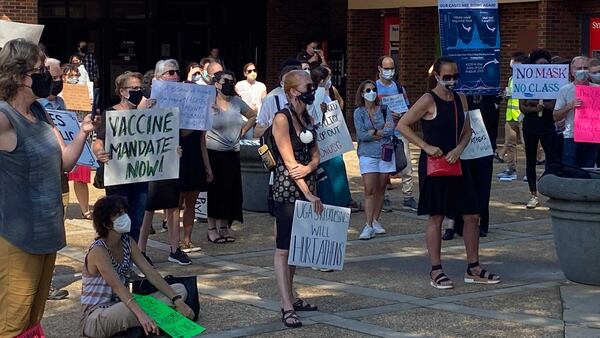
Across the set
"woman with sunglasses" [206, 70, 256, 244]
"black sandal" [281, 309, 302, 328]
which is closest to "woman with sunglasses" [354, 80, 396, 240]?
"woman with sunglasses" [206, 70, 256, 244]

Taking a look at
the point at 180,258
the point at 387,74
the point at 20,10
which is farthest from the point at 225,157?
the point at 20,10

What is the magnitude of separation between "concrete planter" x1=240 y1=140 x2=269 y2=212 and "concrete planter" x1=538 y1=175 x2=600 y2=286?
15.6 ft

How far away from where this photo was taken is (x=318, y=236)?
7895 mm

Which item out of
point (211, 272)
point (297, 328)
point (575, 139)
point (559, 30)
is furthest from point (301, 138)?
point (559, 30)

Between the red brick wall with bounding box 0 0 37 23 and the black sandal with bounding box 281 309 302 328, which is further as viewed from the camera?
the red brick wall with bounding box 0 0 37 23

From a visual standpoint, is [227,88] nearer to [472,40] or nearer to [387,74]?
[472,40]

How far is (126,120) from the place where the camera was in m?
8.70

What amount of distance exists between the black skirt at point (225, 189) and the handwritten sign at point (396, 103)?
79.5 inches

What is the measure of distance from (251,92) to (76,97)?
11.6 feet

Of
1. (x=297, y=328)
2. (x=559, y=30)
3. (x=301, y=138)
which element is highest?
(x=559, y=30)

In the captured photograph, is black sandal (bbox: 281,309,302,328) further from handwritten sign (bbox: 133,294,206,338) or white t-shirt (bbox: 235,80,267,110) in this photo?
white t-shirt (bbox: 235,80,267,110)

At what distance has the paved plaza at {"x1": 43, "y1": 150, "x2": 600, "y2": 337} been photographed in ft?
24.8

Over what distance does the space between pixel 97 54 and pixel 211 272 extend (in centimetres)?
1920

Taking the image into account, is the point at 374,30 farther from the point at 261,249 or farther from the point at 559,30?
the point at 261,249
